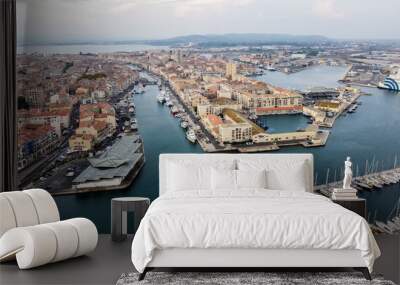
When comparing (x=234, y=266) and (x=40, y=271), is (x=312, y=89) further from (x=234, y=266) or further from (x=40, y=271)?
(x=40, y=271)

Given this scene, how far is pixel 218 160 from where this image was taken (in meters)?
8.07

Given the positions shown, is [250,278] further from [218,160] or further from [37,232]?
[218,160]

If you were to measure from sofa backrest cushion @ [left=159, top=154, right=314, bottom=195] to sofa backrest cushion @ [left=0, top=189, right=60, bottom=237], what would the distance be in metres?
1.45

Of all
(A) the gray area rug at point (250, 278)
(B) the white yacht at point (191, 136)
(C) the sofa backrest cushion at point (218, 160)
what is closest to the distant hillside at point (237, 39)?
(B) the white yacht at point (191, 136)

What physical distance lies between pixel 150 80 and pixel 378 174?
288cm

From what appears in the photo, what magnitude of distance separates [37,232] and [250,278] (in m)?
1.81

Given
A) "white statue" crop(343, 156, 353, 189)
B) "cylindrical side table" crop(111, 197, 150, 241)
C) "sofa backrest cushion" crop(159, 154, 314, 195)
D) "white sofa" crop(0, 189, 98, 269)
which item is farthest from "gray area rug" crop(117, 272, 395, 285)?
"sofa backrest cushion" crop(159, 154, 314, 195)

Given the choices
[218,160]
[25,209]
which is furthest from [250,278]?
[218,160]

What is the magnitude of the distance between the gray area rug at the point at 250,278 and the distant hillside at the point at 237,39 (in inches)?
136

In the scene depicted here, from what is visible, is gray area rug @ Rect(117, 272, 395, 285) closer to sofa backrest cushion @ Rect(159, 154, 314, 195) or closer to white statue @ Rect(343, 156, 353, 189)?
white statue @ Rect(343, 156, 353, 189)

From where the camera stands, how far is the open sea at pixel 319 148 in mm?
8484

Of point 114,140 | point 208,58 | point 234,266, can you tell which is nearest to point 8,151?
point 114,140

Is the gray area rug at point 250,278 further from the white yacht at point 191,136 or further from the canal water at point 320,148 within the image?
the white yacht at point 191,136

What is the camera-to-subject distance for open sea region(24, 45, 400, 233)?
8484mm
